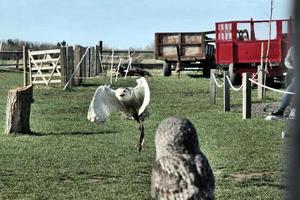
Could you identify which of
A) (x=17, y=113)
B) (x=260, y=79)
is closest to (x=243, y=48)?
(x=260, y=79)

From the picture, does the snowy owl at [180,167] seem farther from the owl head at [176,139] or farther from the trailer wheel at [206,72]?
the trailer wheel at [206,72]

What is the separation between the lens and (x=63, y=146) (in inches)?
410

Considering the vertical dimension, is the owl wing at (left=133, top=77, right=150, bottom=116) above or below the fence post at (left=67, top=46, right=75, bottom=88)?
below

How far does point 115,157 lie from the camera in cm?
916

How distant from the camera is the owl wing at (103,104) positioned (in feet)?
19.9

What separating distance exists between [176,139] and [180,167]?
17 cm

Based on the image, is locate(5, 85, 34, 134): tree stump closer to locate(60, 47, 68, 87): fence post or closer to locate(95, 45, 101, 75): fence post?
locate(60, 47, 68, 87): fence post

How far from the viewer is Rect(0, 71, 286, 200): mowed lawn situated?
6.95 metres

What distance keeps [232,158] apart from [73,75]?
60.5ft

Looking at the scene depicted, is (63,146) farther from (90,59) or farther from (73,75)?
(90,59)

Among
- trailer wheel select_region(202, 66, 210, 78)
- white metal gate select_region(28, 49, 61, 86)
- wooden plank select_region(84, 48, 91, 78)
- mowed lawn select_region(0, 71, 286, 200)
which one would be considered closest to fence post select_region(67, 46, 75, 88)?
white metal gate select_region(28, 49, 61, 86)

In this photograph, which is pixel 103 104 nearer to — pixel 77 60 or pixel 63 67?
pixel 63 67

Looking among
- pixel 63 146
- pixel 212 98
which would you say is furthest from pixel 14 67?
pixel 63 146

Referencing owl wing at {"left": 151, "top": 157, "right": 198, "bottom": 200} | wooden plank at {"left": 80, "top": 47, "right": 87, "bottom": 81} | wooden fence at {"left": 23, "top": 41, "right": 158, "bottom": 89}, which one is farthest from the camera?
wooden plank at {"left": 80, "top": 47, "right": 87, "bottom": 81}
